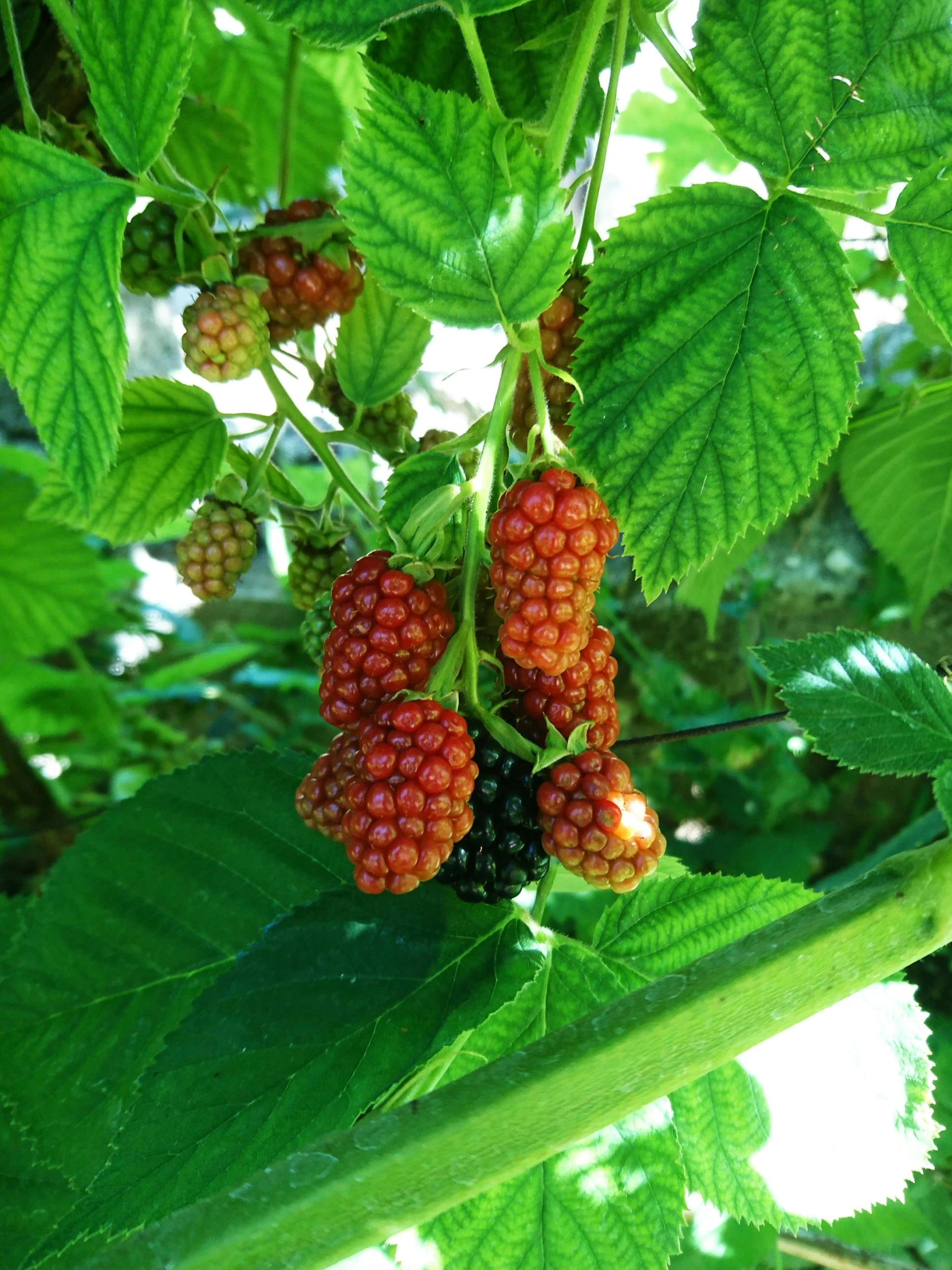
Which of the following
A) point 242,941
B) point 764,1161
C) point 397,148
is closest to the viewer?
point 397,148

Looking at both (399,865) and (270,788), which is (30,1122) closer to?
(270,788)

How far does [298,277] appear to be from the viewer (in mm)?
658

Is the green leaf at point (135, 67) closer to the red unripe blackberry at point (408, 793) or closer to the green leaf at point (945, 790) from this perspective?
the red unripe blackberry at point (408, 793)

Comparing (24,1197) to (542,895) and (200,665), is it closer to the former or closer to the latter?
(542,895)

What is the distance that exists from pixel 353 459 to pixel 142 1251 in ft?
5.83

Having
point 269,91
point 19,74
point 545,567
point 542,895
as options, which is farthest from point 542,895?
point 269,91

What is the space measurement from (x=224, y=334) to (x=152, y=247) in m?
0.10

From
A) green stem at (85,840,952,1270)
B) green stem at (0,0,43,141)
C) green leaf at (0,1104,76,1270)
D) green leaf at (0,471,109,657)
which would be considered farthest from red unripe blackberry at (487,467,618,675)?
green leaf at (0,471,109,657)

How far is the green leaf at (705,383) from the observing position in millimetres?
506

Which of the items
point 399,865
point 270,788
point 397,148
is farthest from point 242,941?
point 397,148

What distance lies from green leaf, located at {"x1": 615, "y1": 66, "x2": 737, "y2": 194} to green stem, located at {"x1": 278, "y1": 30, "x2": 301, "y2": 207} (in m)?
0.64

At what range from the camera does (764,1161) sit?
599mm

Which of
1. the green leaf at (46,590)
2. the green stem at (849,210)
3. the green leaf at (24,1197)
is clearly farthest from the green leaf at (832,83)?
the green leaf at (46,590)

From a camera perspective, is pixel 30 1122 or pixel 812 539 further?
pixel 812 539
